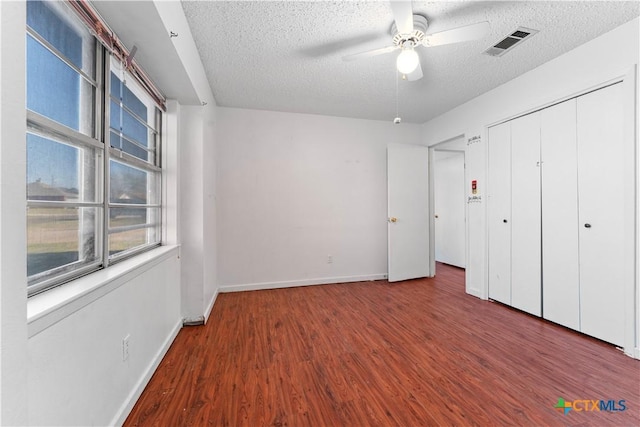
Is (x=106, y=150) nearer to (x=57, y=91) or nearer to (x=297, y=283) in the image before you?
(x=57, y=91)

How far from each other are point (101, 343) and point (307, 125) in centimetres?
340

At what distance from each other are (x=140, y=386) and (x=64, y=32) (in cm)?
197

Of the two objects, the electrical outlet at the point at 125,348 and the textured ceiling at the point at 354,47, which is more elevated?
the textured ceiling at the point at 354,47

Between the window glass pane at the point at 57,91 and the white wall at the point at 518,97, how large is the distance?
3.72 metres

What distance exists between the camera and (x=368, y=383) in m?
1.65

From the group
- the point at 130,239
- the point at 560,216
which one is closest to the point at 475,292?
the point at 560,216

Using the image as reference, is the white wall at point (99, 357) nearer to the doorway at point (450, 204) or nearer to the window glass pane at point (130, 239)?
the window glass pane at point (130, 239)

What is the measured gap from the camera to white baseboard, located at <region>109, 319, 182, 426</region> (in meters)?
1.32

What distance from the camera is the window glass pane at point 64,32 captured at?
41.0 inches

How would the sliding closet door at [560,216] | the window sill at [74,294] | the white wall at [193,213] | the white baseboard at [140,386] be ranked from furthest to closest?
the white wall at [193,213] → the sliding closet door at [560,216] → the white baseboard at [140,386] → the window sill at [74,294]

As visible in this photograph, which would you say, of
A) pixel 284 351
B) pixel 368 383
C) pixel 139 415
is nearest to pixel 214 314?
pixel 284 351

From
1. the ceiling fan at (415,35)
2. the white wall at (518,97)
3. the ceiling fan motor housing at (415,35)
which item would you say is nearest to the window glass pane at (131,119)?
the ceiling fan at (415,35)

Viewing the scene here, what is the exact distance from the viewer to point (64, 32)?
120 centimetres

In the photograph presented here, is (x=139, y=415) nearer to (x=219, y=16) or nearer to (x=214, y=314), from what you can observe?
(x=214, y=314)
